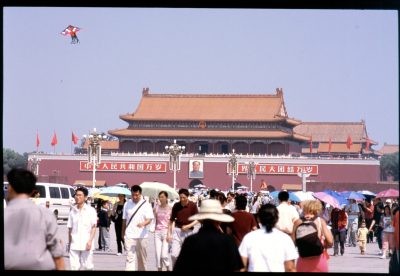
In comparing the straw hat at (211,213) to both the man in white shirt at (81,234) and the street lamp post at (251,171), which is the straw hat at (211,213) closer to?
the man in white shirt at (81,234)

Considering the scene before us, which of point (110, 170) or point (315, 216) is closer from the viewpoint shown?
point (315, 216)

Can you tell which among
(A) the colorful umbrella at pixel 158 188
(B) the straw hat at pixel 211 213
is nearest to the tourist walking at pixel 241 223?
(B) the straw hat at pixel 211 213

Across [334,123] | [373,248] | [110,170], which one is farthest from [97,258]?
[334,123]

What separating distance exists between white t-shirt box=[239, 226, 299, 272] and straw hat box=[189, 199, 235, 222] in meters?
0.28

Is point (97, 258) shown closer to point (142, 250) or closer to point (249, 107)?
point (142, 250)

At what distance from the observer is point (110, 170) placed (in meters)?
71.9

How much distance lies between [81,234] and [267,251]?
345cm

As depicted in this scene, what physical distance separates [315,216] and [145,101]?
71.7 meters

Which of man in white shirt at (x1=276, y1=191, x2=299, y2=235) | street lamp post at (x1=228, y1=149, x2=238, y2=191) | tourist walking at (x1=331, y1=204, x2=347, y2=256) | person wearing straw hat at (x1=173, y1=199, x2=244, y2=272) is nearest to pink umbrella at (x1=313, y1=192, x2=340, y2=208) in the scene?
tourist walking at (x1=331, y1=204, x2=347, y2=256)

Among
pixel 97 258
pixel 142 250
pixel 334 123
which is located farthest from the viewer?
pixel 334 123

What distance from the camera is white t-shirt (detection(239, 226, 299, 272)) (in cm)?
638

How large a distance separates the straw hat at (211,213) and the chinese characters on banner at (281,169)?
6471cm

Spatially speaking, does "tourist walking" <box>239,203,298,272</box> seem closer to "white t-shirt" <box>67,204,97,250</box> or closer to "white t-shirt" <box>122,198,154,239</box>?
"white t-shirt" <box>67,204,97,250</box>

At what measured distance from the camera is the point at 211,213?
20.2 feet
